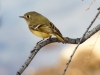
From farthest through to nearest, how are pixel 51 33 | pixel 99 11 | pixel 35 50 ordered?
pixel 51 33, pixel 35 50, pixel 99 11

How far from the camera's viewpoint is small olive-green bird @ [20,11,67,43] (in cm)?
89

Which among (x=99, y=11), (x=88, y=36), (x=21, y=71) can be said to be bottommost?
(x=21, y=71)

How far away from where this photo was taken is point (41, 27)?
0.99 m

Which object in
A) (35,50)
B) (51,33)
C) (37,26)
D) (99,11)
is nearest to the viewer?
(99,11)

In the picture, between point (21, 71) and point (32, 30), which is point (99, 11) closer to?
point (21, 71)

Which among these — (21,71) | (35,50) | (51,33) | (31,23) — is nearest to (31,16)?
(31,23)

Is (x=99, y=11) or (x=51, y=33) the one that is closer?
(x=99, y=11)

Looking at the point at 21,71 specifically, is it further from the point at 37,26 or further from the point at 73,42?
the point at 37,26

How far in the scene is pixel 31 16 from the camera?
1.04 m

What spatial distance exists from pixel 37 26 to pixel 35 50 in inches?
9.1

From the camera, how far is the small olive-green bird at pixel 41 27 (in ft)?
2.93

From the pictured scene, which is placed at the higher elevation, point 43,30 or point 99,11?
point 99,11

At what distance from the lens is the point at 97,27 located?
0.83 meters

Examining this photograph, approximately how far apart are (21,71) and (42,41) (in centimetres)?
20
